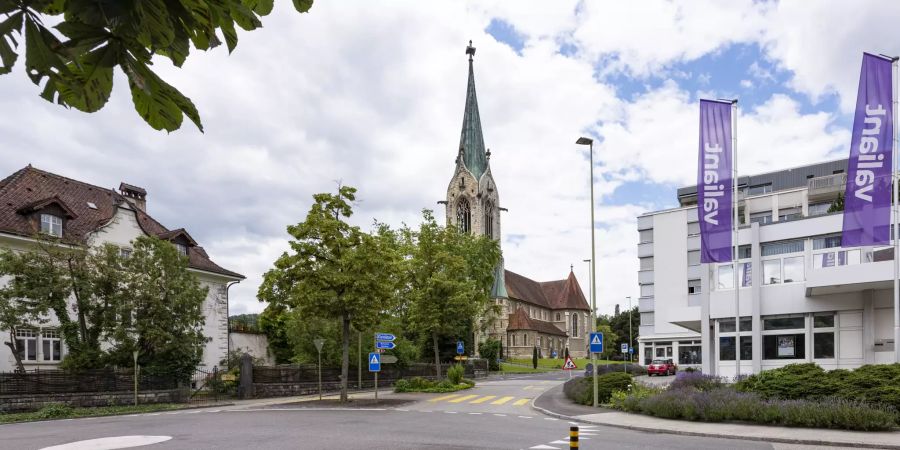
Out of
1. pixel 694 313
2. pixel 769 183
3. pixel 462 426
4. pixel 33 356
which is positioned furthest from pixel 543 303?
pixel 462 426

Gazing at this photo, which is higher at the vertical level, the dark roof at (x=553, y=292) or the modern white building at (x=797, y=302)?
the modern white building at (x=797, y=302)

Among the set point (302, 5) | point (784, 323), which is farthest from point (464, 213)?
point (302, 5)

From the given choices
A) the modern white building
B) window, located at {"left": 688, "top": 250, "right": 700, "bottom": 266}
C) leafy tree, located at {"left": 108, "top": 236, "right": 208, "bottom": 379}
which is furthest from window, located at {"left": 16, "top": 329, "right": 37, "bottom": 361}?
window, located at {"left": 688, "top": 250, "right": 700, "bottom": 266}

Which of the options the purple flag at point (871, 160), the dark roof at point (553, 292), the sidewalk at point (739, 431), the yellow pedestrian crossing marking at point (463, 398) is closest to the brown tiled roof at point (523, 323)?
the dark roof at point (553, 292)

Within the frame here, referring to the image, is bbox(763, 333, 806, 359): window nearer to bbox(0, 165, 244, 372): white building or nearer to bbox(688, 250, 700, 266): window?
bbox(0, 165, 244, 372): white building

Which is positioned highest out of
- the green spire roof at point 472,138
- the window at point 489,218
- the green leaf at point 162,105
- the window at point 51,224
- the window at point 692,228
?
the green spire roof at point 472,138

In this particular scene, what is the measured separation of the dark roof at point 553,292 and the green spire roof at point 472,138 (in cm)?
2226

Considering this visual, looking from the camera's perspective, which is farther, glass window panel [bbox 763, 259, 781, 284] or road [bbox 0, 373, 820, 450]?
glass window panel [bbox 763, 259, 781, 284]

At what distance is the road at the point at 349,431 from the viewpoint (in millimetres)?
14422

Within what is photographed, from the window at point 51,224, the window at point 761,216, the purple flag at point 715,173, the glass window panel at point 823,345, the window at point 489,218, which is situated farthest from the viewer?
the window at point 489,218

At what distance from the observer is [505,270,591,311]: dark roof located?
120562 mm

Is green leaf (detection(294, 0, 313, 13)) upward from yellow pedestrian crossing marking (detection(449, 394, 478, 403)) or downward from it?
upward

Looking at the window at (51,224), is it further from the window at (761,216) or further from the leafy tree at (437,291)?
the window at (761,216)

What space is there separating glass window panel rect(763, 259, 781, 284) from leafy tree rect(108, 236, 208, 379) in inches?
995
